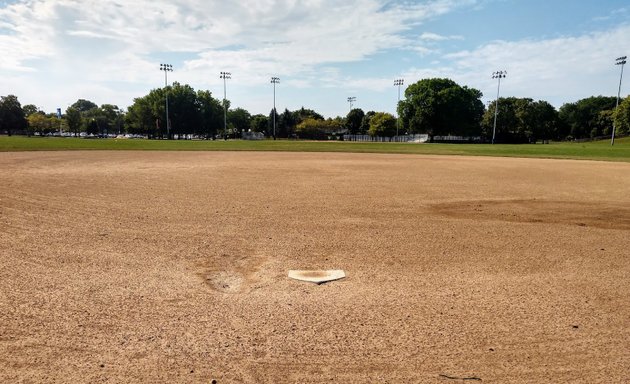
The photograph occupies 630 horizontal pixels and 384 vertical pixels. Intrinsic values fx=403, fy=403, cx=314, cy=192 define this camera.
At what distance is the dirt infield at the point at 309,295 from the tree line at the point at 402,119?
89027mm

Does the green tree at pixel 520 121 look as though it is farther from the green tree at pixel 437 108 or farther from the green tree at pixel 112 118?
the green tree at pixel 112 118

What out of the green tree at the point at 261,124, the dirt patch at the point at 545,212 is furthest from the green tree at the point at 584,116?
the dirt patch at the point at 545,212

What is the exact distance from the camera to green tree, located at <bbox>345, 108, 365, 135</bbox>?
146625 mm

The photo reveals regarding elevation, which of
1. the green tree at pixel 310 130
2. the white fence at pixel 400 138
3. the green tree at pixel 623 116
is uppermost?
the green tree at pixel 623 116

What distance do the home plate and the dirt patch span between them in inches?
198

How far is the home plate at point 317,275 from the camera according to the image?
5.44m

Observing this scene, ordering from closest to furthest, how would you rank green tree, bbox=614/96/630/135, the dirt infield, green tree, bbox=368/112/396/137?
1. the dirt infield
2. green tree, bbox=614/96/630/135
3. green tree, bbox=368/112/396/137

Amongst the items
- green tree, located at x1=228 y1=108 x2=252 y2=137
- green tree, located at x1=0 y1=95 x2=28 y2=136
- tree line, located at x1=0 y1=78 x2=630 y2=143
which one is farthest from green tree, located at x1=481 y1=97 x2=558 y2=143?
green tree, located at x1=0 y1=95 x2=28 y2=136

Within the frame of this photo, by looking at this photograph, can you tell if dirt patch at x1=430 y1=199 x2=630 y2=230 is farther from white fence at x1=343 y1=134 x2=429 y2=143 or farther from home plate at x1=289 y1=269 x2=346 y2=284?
white fence at x1=343 y1=134 x2=429 y2=143

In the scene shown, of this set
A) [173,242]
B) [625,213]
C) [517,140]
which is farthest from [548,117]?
[173,242]

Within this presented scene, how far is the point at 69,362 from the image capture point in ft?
11.2

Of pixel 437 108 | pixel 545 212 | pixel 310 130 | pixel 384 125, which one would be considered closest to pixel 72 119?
pixel 310 130

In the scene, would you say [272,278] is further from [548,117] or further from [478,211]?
[548,117]

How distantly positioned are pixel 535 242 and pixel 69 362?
7342 millimetres
